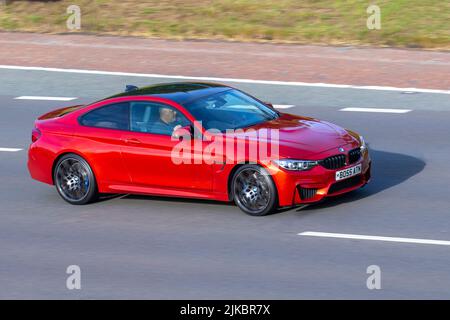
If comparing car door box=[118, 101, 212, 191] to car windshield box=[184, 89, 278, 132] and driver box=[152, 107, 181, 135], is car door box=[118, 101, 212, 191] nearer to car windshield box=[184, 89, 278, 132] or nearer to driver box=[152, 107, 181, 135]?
A: driver box=[152, 107, 181, 135]

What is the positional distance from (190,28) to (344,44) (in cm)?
390

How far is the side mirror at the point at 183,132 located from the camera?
13375 mm

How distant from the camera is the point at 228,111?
45.3 feet

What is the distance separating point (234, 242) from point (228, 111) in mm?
2173

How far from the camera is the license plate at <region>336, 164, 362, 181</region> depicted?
13.1m

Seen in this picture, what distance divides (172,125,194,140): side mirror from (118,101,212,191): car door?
0.06m

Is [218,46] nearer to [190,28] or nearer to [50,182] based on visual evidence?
[190,28]

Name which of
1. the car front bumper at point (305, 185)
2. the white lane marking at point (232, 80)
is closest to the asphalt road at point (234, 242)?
the car front bumper at point (305, 185)

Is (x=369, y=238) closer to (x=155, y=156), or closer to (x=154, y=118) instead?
(x=155, y=156)

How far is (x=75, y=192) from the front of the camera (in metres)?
14.2

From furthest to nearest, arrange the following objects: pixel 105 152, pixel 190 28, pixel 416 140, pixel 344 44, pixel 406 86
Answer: pixel 190 28 → pixel 344 44 → pixel 406 86 → pixel 416 140 → pixel 105 152

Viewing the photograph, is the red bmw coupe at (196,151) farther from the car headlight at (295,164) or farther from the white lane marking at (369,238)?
the white lane marking at (369,238)

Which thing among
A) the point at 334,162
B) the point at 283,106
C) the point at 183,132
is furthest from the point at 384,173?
the point at 283,106
